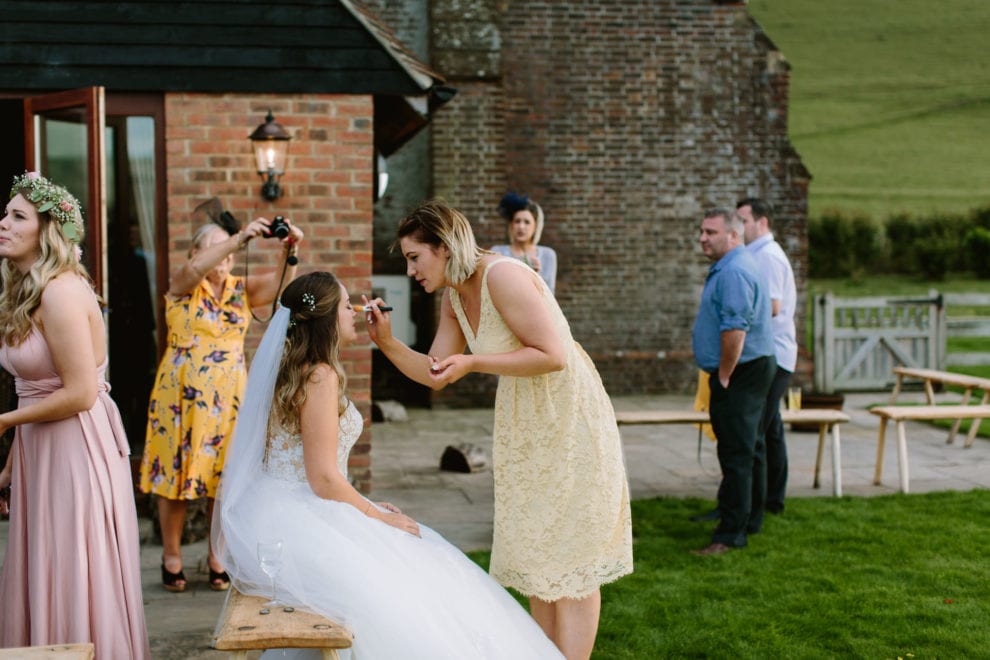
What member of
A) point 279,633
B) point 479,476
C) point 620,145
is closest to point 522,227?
point 479,476

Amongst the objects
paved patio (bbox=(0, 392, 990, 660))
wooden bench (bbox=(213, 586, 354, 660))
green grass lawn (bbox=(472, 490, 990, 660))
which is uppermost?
wooden bench (bbox=(213, 586, 354, 660))

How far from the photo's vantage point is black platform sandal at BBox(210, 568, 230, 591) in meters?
5.46

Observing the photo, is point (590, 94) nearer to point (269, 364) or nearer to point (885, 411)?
point (885, 411)

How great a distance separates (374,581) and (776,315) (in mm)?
4462

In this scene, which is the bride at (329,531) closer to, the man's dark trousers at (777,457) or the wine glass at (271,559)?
the wine glass at (271,559)

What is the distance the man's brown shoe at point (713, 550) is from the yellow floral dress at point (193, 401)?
2.69m

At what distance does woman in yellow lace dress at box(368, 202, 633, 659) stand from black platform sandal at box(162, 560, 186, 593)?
7.70 ft

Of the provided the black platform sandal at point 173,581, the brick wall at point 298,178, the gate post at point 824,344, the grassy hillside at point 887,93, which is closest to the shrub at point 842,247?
the grassy hillside at point 887,93

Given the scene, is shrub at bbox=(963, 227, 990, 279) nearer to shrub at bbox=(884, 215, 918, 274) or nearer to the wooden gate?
shrub at bbox=(884, 215, 918, 274)

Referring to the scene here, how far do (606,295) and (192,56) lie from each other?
23.6 feet

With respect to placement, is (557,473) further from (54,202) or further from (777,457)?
(777,457)

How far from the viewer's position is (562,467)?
3.61 m

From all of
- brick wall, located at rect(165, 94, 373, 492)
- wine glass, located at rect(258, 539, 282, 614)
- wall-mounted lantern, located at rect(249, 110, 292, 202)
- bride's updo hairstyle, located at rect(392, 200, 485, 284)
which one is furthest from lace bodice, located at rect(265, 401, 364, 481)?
wall-mounted lantern, located at rect(249, 110, 292, 202)

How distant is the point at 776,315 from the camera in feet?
23.2
